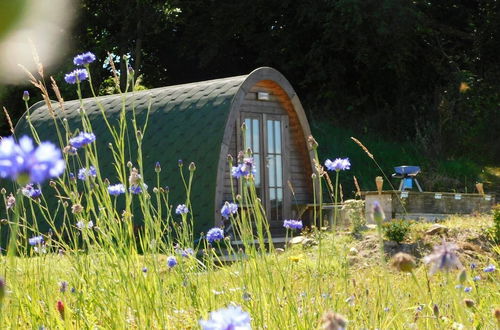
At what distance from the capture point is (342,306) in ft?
10.1

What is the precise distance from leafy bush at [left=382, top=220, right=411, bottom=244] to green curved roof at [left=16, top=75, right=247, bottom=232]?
244 cm

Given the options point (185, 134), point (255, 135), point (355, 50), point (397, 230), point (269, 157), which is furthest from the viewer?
point (355, 50)

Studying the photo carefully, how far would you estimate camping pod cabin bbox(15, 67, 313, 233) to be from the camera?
9.72 metres

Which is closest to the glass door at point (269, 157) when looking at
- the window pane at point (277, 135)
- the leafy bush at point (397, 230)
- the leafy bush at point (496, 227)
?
the window pane at point (277, 135)

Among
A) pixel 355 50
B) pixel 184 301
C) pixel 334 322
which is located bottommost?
pixel 184 301

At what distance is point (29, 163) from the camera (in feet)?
3.43

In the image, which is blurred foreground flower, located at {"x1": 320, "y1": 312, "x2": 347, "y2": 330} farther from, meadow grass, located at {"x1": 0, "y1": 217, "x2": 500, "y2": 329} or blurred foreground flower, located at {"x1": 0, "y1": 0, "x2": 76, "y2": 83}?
blurred foreground flower, located at {"x1": 0, "y1": 0, "x2": 76, "y2": 83}

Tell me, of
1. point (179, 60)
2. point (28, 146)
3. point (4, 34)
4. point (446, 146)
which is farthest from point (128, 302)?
point (179, 60)

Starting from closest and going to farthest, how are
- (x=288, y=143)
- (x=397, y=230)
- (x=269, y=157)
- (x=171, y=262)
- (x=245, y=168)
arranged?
(x=245, y=168) < (x=171, y=262) < (x=397, y=230) < (x=269, y=157) < (x=288, y=143)

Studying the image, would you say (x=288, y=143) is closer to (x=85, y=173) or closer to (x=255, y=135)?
(x=255, y=135)

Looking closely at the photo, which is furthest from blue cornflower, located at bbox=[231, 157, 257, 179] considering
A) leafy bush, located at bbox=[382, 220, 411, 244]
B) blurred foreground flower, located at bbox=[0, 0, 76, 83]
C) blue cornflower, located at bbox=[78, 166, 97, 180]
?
blurred foreground flower, located at bbox=[0, 0, 76, 83]

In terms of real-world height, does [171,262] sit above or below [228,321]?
below

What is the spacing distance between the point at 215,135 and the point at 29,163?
8665 millimetres

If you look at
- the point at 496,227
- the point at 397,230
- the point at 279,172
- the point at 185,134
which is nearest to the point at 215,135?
the point at 185,134
